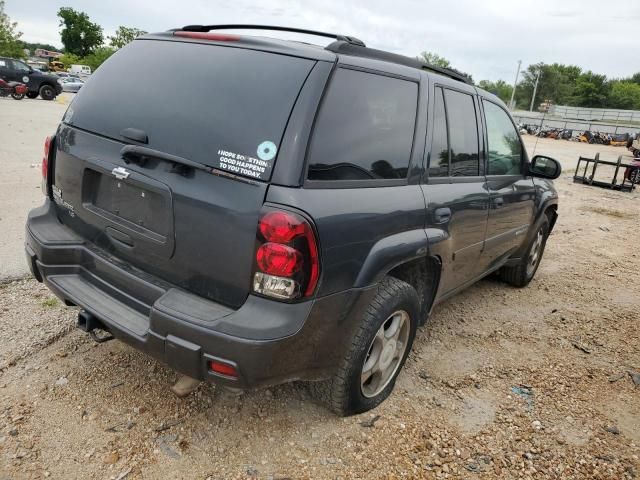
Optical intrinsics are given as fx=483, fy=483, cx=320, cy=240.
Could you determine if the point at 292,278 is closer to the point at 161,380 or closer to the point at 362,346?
the point at 362,346

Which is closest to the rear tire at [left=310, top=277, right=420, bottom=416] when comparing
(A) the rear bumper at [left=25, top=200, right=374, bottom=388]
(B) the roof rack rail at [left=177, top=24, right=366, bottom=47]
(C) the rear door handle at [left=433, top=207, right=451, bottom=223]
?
(A) the rear bumper at [left=25, top=200, right=374, bottom=388]

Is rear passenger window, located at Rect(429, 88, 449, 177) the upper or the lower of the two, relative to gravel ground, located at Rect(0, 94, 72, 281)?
upper

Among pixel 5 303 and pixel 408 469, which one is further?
pixel 5 303

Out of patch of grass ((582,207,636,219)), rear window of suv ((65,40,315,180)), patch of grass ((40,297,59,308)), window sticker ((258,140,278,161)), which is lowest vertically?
patch of grass ((40,297,59,308))

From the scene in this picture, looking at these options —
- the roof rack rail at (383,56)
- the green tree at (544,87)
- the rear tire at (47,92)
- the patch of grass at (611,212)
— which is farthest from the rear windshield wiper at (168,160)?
the green tree at (544,87)

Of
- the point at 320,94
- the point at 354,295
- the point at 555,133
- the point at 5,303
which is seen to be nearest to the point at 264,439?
the point at 354,295

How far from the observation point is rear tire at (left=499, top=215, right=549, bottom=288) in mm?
4930

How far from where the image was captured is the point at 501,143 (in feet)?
13.0

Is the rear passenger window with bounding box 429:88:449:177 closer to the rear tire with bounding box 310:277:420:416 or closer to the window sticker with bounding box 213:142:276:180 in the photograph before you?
the rear tire with bounding box 310:277:420:416

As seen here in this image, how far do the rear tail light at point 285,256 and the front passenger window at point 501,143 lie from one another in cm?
218

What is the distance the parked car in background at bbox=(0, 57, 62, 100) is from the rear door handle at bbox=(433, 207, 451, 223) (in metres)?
25.4

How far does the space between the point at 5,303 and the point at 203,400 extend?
1.84 m

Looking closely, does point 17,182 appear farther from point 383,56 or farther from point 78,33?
point 78,33

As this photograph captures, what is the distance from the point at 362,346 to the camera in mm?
2434
